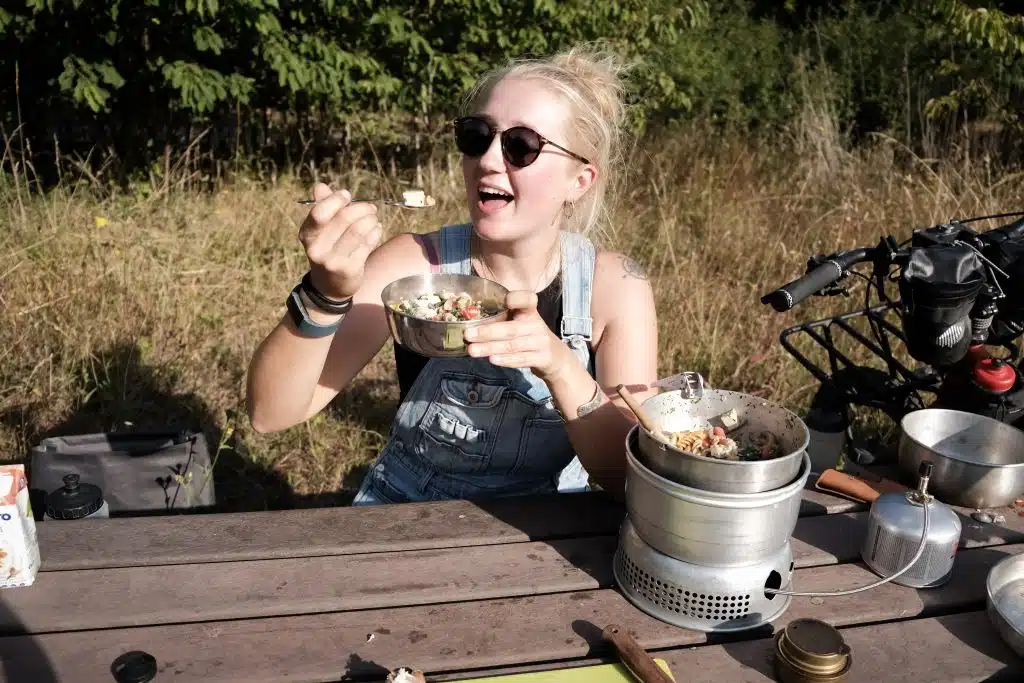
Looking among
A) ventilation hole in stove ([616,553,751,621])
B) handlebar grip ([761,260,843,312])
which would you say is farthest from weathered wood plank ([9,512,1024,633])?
handlebar grip ([761,260,843,312])

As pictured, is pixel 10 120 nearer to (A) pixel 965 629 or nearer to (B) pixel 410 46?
(B) pixel 410 46

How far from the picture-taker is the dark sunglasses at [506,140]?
1863 millimetres

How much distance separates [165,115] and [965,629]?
6.31m

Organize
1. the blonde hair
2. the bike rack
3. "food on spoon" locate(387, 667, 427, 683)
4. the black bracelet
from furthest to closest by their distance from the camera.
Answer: the bike rack
the blonde hair
the black bracelet
"food on spoon" locate(387, 667, 427, 683)

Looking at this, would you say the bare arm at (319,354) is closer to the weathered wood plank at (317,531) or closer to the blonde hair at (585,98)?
the weathered wood plank at (317,531)

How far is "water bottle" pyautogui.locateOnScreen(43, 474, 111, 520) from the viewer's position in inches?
65.5

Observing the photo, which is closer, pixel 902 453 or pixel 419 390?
pixel 902 453

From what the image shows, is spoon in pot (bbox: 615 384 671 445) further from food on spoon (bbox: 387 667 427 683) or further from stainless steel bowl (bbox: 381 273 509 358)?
food on spoon (bbox: 387 667 427 683)

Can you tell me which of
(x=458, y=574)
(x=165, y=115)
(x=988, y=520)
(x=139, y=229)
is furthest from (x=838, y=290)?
(x=165, y=115)

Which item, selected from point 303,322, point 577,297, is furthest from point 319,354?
point 577,297

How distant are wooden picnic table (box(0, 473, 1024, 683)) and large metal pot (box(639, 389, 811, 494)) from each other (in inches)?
11.0

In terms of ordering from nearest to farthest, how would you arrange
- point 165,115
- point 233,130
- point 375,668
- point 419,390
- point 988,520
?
point 375,668 → point 988,520 → point 419,390 → point 165,115 → point 233,130

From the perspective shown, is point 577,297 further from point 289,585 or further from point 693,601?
point 289,585

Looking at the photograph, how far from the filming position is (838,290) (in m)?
1.77
